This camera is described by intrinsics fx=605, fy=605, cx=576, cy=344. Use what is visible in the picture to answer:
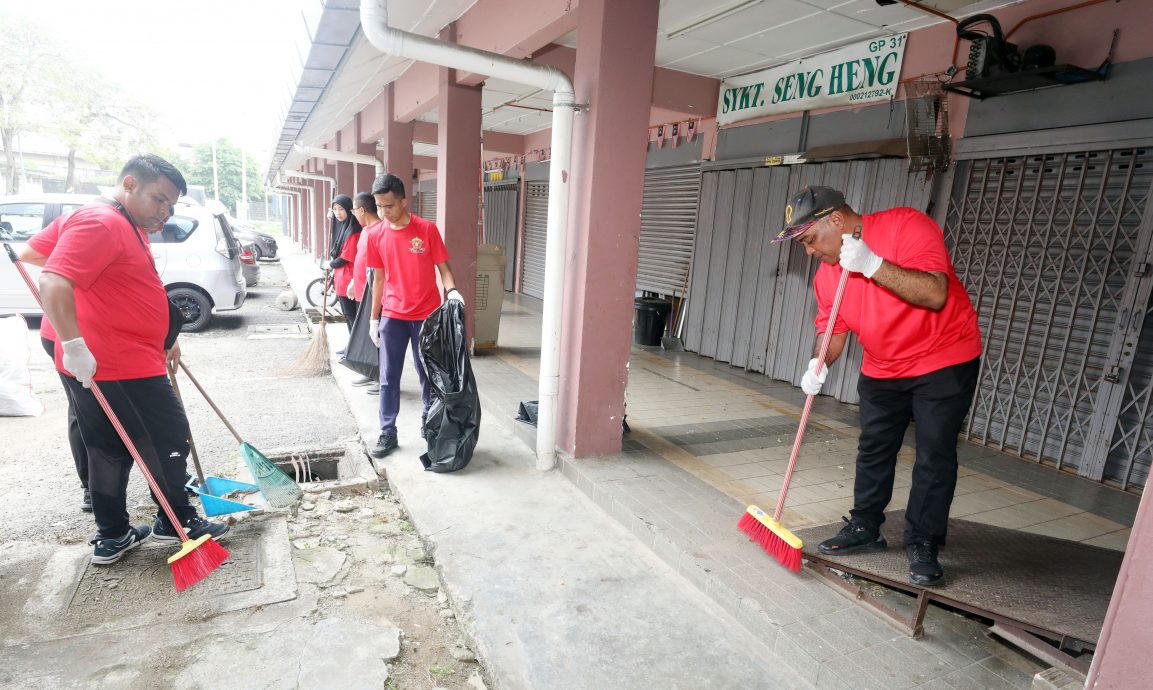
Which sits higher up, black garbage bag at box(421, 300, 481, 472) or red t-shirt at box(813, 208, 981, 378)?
red t-shirt at box(813, 208, 981, 378)

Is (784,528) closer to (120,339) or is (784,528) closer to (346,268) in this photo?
(120,339)

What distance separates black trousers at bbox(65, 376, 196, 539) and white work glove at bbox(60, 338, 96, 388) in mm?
178

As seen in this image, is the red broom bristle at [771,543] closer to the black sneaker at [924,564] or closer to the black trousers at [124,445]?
the black sneaker at [924,564]

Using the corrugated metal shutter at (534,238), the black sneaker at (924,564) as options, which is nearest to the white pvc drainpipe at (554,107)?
the black sneaker at (924,564)

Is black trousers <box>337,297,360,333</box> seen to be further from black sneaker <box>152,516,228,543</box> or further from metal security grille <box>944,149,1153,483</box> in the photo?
metal security grille <box>944,149,1153,483</box>

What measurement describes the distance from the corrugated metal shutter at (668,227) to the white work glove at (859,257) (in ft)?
18.9

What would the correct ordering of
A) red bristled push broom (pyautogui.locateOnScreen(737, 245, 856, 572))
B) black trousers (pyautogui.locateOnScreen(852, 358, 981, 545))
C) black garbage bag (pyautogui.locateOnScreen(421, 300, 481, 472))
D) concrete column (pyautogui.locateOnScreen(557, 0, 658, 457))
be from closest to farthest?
black trousers (pyautogui.locateOnScreen(852, 358, 981, 545)) < red bristled push broom (pyautogui.locateOnScreen(737, 245, 856, 572)) < concrete column (pyautogui.locateOnScreen(557, 0, 658, 457)) < black garbage bag (pyautogui.locateOnScreen(421, 300, 481, 472))

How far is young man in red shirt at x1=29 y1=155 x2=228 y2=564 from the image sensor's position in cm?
256

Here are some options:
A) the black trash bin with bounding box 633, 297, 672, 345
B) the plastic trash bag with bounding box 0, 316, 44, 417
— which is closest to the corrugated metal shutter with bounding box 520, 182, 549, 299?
the black trash bin with bounding box 633, 297, 672, 345

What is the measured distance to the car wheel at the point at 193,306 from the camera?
8.29 meters

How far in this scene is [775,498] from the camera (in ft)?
12.2

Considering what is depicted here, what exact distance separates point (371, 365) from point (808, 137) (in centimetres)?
511

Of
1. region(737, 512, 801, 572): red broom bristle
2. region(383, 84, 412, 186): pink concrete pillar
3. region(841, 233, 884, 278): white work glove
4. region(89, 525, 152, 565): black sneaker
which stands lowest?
region(89, 525, 152, 565): black sneaker

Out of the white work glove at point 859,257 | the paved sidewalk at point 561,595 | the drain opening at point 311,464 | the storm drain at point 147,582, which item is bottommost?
the drain opening at point 311,464
